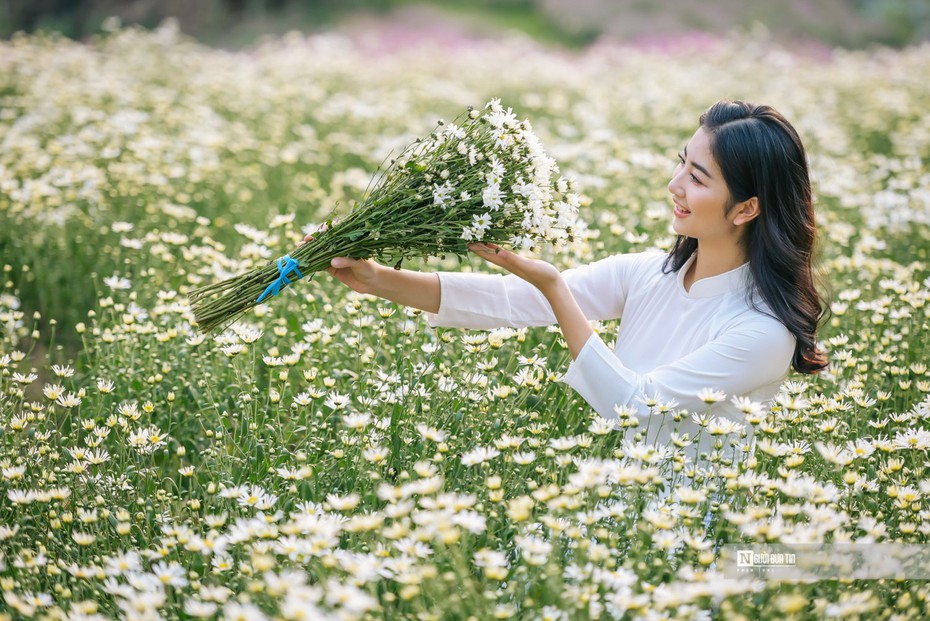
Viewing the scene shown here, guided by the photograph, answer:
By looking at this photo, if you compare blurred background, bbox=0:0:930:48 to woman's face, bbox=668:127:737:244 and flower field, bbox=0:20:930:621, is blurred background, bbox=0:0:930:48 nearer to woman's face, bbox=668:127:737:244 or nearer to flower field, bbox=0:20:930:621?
flower field, bbox=0:20:930:621

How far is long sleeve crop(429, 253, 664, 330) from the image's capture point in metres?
2.73

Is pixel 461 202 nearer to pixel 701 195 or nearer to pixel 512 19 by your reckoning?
pixel 701 195

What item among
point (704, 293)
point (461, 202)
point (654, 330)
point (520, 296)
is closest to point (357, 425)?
point (461, 202)

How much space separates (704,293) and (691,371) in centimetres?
35

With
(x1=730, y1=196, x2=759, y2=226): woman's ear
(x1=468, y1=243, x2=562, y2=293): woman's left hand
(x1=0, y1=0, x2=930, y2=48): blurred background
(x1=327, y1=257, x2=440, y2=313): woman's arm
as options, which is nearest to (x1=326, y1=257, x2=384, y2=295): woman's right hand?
(x1=327, y1=257, x2=440, y2=313): woman's arm

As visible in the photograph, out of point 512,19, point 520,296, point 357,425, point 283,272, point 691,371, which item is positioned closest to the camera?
point 357,425

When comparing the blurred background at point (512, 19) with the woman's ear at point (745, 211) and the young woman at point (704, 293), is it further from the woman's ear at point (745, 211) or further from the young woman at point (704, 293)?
the woman's ear at point (745, 211)

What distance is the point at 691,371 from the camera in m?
2.40

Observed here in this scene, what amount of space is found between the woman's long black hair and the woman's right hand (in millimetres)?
1021

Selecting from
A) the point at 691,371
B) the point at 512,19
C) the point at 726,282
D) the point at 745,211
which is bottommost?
the point at 512,19

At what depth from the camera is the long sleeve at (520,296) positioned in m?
2.73

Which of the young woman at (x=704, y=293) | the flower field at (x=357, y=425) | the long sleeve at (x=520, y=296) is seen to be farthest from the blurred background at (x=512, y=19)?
the young woman at (x=704, y=293)

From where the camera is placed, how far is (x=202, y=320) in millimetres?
2707

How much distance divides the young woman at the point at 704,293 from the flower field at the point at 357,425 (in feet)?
0.33
